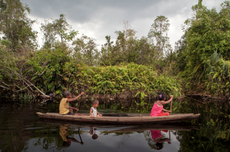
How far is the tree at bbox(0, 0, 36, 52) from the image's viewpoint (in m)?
26.0

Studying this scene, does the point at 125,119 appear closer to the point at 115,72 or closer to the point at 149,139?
the point at 149,139

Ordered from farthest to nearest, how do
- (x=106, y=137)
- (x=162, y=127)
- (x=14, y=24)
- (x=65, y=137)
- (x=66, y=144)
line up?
(x=14, y=24) → (x=162, y=127) → (x=106, y=137) → (x=65, y=137) → (x=66, y=144)

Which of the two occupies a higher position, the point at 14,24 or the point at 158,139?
the point at 14,24

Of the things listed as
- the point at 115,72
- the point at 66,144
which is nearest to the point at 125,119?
the point at 66,144

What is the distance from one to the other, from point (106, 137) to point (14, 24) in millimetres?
29191

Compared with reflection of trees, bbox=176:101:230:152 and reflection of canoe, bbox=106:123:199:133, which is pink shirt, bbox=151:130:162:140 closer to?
reflection of canoe, bbox=106:123:199:133

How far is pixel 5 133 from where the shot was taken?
4312mm

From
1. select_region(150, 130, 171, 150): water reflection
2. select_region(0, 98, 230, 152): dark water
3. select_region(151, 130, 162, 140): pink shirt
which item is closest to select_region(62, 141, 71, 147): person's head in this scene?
select_region(0, 98, 230, 152): dark water

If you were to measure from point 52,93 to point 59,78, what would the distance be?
50.6 inches

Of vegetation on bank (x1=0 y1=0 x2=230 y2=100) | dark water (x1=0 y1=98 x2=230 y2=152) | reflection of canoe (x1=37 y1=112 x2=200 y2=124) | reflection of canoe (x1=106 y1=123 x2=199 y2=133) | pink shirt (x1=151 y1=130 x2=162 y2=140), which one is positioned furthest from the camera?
vegetation on bank (x1=0 y1=0 x2=230 y2=100)

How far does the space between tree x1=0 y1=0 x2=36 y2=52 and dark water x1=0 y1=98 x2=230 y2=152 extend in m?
24.4

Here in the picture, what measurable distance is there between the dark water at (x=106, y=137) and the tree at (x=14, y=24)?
2442cm

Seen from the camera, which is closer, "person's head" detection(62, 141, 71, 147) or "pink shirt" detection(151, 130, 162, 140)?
"person's head" detection(62, 141, 71, 147)

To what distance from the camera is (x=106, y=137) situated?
4297mm
